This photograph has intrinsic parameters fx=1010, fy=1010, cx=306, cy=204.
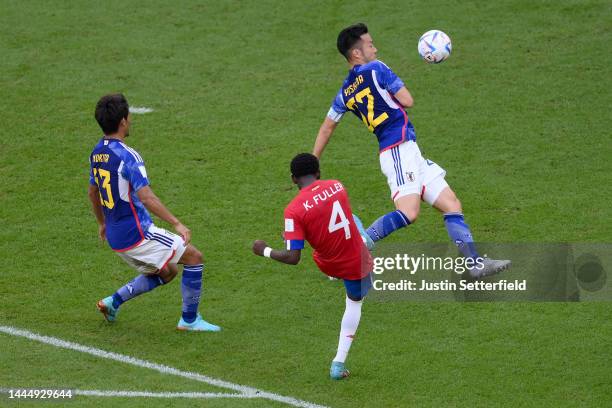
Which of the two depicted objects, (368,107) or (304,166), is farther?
(368,107)

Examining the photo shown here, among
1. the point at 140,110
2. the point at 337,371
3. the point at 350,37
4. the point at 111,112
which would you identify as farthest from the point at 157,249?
the point at 140,110

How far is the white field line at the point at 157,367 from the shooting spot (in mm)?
8641

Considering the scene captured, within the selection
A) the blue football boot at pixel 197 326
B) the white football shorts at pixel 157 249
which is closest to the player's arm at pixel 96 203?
the white football shorts at pixel 157 249

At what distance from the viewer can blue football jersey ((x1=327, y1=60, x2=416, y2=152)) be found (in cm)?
1055

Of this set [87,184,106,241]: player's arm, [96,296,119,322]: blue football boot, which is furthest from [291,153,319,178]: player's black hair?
[96,296,119,322]: blue football boot

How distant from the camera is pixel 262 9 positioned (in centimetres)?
1853

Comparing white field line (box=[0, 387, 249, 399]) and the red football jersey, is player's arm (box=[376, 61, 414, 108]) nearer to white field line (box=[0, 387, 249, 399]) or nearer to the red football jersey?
the red football jersey

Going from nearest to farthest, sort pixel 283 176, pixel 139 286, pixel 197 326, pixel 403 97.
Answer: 1. pixel 139 286
2. pixel 197 326
3. pixel 403 97
4. pixel 283 176

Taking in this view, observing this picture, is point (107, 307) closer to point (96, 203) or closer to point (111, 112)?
point (96, 203)

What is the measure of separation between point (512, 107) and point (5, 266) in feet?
25.0

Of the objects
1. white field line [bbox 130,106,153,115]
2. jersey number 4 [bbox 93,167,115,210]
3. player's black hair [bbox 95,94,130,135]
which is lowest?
jersey number 4 [bbox 93,167,115,210]

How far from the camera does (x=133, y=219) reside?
9.45 metres

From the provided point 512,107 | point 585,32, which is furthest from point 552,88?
point 585,32

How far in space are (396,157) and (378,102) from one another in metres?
0.61
